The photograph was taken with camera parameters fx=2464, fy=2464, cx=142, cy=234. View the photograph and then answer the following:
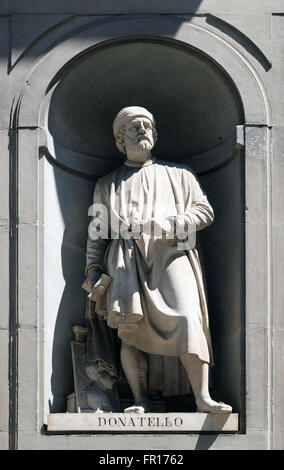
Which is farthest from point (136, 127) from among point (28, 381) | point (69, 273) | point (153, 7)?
point (28, 381)

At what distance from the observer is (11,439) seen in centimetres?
2330

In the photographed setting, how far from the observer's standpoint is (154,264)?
23828mm

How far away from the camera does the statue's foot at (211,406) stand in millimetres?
23234

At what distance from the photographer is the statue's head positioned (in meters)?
24.4

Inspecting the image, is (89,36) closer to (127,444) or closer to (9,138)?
(9,138)

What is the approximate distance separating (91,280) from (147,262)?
574mm

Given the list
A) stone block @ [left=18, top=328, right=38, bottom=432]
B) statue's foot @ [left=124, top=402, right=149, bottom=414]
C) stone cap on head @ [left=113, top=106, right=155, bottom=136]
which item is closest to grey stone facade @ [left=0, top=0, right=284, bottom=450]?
stone block @ [left=18, top=328, right=38, bottom=432]

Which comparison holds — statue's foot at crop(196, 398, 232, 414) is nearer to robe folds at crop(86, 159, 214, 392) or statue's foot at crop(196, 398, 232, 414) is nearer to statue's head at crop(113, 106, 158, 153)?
robe folds at crop(86, 159, 214, 392)

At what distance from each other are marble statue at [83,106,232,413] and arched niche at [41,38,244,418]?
336 millimetres

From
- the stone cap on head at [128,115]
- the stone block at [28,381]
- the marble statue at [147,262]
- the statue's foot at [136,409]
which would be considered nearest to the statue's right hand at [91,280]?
the marble statue at [147,262]

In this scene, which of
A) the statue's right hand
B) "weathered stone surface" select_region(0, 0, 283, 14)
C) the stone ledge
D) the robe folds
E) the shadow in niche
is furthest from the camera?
"weathered stone surface" select_region(0, 0, 283, 14)

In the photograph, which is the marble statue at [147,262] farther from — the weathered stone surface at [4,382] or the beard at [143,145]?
the weathered stone surface at [4,382]

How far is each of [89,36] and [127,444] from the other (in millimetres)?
4165

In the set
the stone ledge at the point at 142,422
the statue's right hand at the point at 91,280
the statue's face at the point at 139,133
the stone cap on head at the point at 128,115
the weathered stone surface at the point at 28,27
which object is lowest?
the stone ledge at the point at 142,422
